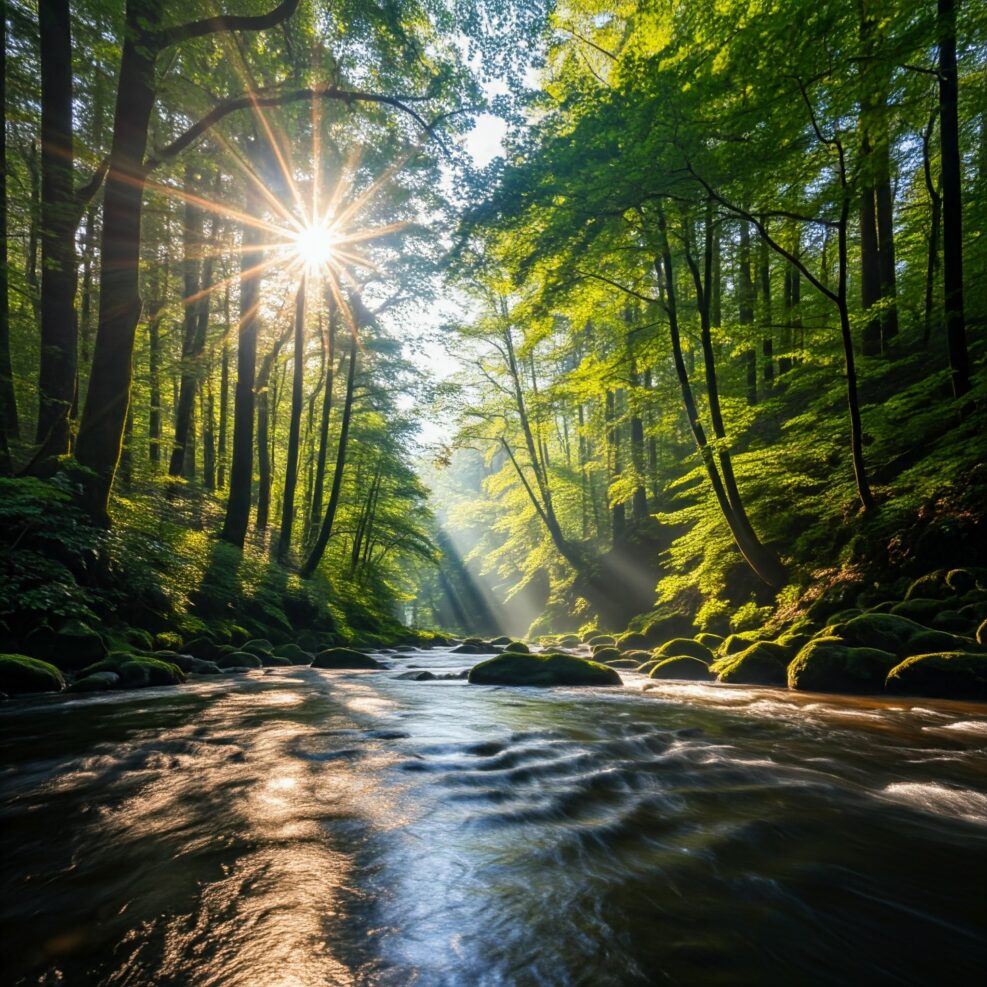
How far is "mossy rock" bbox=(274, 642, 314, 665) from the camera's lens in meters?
10.2

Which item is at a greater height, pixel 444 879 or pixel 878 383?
pixel 878 383

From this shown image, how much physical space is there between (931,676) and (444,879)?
5.78 metres

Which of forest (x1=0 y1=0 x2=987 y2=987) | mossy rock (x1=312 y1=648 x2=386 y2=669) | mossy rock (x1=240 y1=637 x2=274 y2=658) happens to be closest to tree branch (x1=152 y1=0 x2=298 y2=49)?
forest (x1=0 y1=0 x2=987 y2=987)

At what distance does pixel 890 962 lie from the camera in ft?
5.17

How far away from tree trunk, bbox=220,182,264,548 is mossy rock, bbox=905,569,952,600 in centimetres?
1300

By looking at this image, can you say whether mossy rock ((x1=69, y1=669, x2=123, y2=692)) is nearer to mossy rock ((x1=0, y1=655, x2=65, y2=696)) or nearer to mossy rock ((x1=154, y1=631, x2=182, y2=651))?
mossy rock ((x1=0, y1=655, x2=65, y2=696))

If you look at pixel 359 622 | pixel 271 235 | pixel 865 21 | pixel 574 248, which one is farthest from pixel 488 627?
pixel 865 21

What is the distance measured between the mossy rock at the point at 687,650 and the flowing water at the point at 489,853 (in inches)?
195

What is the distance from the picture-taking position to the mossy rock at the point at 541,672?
7852 mm

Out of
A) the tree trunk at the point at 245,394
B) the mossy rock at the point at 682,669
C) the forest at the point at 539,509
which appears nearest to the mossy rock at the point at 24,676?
the forest at the point at 539,509

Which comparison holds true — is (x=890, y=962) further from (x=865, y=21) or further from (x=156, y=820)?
(x=865, y=21)

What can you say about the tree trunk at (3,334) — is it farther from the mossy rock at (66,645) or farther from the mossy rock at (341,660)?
the mossy rock at (341,660)

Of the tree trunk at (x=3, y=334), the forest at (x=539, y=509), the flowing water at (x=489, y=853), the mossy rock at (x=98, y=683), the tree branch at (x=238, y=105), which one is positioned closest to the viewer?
the flowing water at (x=489, y=853)

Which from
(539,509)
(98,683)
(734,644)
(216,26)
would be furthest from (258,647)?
(539,509)
